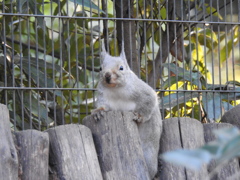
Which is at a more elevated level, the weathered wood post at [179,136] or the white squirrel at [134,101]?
the white squirrel at [134,101]

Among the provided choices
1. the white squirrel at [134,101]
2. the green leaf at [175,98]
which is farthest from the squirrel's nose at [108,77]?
the green leaf at [175,98]

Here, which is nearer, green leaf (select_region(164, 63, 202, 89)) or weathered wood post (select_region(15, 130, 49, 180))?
weathered wood post (select_region(15, 130, 49, 180))

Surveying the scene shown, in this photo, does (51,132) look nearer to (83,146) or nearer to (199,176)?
(83,146)

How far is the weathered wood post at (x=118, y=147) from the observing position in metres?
3.02

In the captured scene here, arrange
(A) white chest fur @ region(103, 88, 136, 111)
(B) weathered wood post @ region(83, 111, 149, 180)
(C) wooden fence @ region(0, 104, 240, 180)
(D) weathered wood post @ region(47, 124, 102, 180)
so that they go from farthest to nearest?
1. (A) white chest fur @ region(103, 88, 136, 111)
2. (B) weathered wood post @ region(83, 111, 149, 180)
3. (D) weathered wood post @ region(47, 124, 102, 180)
4. (C) wooden fence @ region(0, 104, 240, 180)

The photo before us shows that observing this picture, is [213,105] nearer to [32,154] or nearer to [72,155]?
[72,155]

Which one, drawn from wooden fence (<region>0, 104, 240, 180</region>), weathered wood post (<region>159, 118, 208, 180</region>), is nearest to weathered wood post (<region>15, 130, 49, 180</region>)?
wooden fence (<region>0, 104, 240, 180</region>)

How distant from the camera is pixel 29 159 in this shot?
9.14 feet

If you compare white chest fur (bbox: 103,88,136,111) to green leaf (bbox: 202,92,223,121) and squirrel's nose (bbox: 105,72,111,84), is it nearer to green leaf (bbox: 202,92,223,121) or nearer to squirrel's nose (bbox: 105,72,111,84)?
squirrel's nose (bbox: 105,72,111,84)

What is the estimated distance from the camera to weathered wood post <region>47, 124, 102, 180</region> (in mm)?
2885

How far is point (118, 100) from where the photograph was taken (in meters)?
3.40

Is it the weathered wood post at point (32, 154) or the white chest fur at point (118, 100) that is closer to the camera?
the weathered wood post at point (32, 154)

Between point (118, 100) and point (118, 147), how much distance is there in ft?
1.44

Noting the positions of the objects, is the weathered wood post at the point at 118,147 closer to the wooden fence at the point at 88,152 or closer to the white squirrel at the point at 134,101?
the wooden fence at the point at 88,152
